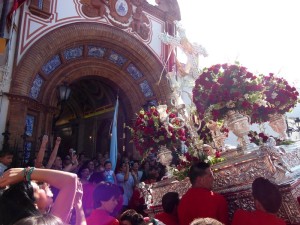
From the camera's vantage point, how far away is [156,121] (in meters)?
4.61

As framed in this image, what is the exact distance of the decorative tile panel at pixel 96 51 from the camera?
1057cm

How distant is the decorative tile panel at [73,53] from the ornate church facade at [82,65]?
4 cm

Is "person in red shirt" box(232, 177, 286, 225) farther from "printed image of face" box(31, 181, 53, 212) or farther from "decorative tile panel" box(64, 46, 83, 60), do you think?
"decorative tile panel" box(64, 46, 83, 60)

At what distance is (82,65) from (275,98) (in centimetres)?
780

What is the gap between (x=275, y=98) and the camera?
13.1ft

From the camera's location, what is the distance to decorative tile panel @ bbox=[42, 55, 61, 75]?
→ 9.34m

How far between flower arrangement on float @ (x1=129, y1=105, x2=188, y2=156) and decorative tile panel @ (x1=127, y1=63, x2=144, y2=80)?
22.7 ft

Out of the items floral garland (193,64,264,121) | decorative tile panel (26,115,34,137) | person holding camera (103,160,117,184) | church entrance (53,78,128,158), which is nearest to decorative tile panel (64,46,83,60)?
church entrance (53,78,128,158)

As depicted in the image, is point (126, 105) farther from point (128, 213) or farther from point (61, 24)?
point (128, 213)

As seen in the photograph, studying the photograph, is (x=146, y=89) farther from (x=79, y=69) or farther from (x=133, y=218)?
(x=133, y=218)

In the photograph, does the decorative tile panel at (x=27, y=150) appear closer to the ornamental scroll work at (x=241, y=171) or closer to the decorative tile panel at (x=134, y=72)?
the decorative tile panel at (x=134, y=72)

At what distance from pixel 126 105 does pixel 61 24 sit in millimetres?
4000

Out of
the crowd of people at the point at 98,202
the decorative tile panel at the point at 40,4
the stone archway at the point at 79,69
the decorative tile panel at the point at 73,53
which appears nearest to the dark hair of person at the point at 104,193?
the crowd of people at the point at 98,202

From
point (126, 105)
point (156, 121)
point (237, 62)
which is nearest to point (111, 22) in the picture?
point (126, 105)
